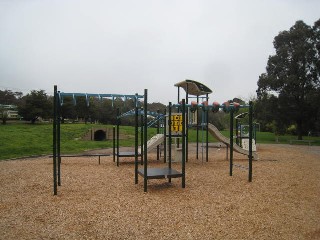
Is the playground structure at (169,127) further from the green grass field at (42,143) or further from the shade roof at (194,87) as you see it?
the green grass field at (42,143)

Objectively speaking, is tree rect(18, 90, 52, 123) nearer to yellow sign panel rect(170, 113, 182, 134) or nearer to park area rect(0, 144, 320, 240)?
park area rect(0, 144, 320, 240)

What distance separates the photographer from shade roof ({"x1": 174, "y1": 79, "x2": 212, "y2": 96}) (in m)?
13.9

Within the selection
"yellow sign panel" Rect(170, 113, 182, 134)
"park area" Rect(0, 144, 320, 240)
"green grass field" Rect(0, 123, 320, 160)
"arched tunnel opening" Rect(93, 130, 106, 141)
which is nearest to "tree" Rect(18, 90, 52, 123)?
"green grass field" Rect(0, 123, 320, 160)

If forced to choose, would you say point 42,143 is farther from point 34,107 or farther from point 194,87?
point 34,107

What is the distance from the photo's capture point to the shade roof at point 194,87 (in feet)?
45.5

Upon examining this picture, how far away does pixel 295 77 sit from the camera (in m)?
26.4

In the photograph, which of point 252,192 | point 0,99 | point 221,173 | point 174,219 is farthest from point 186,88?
point 0,99

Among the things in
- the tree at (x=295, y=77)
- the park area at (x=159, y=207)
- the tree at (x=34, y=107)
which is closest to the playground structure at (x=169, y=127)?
the park area at (x=159, y=207)

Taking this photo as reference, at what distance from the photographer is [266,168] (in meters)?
11.9

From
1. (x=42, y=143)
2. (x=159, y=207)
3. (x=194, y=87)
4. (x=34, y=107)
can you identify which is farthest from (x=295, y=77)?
(x=34, y=107)

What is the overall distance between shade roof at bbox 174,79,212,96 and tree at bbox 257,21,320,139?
1539cm

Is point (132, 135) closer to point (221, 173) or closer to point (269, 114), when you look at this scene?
point (269, 114)

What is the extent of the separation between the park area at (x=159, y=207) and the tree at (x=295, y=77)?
723 inches

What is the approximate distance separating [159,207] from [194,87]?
28.7 ft
